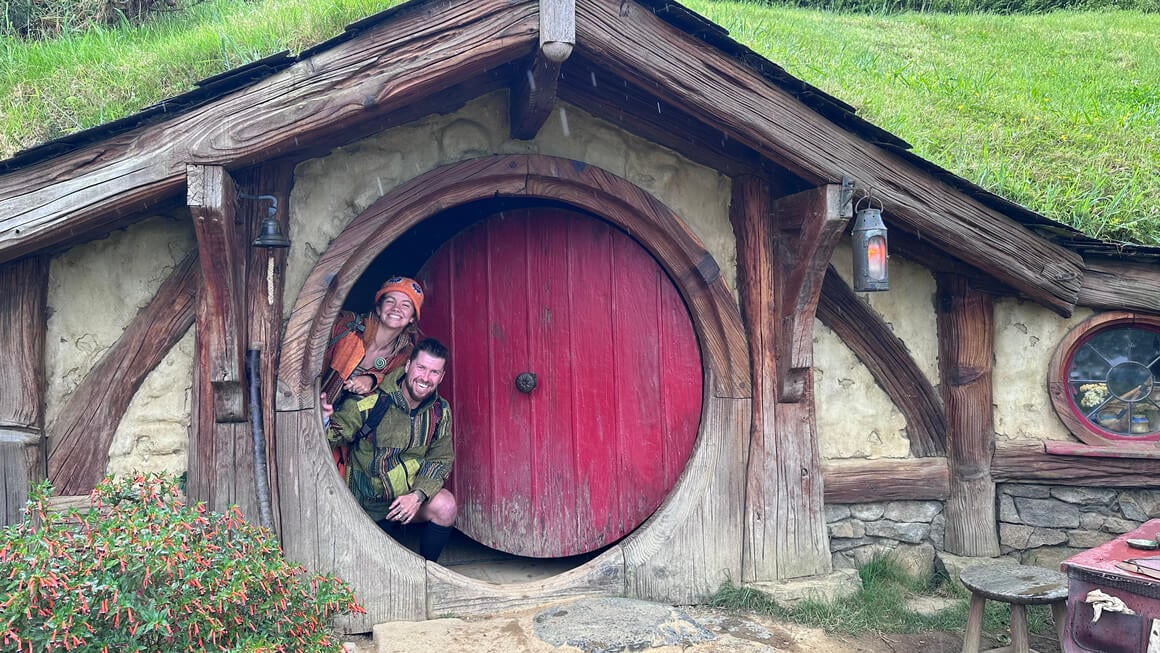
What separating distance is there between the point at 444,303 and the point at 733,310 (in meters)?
1.70

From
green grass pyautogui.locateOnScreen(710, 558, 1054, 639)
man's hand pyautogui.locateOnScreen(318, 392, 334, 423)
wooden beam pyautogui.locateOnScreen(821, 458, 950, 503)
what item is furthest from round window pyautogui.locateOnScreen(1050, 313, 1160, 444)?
man's hand pyautogui.locateOnScreen(318, 392, 334, 423)

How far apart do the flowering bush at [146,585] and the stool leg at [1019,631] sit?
112 inches

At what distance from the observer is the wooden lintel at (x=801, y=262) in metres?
4.11

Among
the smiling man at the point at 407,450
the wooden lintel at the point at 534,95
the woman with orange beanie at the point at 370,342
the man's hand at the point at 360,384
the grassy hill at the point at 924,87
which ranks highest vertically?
the grassy hill at the point at 924,87

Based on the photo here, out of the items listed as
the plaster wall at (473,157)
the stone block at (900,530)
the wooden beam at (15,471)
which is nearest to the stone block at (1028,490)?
the stone block at (900,530)

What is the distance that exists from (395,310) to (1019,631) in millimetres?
3259

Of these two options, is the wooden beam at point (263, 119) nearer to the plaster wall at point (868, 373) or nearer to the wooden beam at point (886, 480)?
the plaster wall at point (868, 373)

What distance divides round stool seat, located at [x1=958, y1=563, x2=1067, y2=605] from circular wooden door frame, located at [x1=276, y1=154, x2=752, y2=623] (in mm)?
1276

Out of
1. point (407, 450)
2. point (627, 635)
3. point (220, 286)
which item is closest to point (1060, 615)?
point (627, 635)

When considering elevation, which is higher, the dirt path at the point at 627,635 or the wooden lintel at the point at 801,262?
the wooden lintel at the point at 801,262

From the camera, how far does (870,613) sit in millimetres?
4352

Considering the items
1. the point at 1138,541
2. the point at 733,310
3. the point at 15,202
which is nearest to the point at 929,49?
the point at 733,310

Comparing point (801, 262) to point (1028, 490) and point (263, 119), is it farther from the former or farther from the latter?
point (263, 119)

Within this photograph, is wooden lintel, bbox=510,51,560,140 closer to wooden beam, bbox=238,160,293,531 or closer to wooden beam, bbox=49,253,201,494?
wooden beam, bbox=238,160,293,531
